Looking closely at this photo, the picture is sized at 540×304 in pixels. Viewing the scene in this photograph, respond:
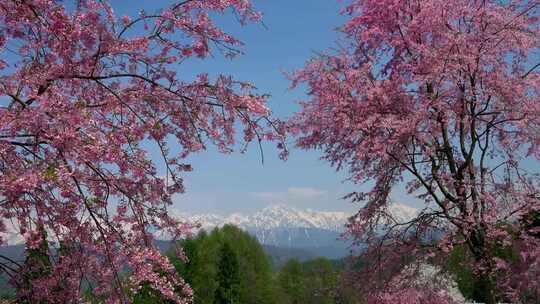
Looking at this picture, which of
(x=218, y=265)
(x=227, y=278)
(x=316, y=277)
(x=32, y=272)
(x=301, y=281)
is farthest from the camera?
(x=316, y=277)

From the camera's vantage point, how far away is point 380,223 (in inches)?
447

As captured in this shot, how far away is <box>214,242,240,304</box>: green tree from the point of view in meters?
54.8

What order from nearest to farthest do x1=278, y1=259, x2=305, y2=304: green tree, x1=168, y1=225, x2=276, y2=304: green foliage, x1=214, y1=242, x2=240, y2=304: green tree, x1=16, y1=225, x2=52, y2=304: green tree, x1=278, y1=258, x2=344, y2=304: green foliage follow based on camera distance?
x1=16, y1=225, x2=52, y2=304: green tree, x1=168, y1=225, x2=276, y2=304: green foliage, x1=214, y1=242, x2=240, y2=304: green tree, x1=278, y1=258, x2=344, y2=304: green foliage, x1=278, y1=259, x2=305, y2=304: green tree

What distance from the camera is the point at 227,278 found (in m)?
55.2

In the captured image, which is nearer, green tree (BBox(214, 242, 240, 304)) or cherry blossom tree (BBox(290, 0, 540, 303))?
cherry blossom tree (BBox(290, 0, 540, 303))

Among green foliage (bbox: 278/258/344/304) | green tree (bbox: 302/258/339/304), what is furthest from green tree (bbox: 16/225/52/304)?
green foliage (bbox: 278/258/344/304)

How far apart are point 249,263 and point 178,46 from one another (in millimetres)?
60175

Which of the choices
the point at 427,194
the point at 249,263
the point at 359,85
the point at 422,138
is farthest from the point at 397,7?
the point at 249,263

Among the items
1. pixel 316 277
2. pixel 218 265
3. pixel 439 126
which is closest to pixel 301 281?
pixel 316 277

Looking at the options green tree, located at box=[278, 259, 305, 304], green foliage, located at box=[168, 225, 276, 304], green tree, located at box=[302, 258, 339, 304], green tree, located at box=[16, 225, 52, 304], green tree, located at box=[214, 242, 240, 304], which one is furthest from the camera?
green tree, located at box=[278, 259, 305, 304]

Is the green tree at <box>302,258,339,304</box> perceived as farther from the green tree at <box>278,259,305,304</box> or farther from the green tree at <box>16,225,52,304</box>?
the green tree at <box>16,225,52,304</box>

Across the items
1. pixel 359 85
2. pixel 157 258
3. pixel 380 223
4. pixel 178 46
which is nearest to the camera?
pixel 157 258

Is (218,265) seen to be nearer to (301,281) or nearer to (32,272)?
(301,281)

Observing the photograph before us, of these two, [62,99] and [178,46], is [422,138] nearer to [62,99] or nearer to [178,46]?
[178,46]
